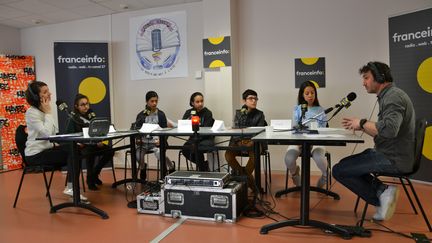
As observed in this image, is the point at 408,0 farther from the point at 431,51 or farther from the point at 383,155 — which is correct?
the point at 383,155

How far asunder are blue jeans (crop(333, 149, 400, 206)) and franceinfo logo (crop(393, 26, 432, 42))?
6.30 feet

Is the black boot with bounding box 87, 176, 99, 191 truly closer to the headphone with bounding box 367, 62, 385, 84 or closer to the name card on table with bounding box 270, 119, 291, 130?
the name card on table with bounding box 270, 119, 291, 130

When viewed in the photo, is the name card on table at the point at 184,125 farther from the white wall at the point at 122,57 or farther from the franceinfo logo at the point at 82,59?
the franceinfo logo at the point at 82,59

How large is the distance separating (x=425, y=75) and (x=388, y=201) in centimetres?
188

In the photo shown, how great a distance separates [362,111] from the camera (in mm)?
4035

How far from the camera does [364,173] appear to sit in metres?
2.30

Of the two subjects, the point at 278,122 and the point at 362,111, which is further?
the point at 362,111

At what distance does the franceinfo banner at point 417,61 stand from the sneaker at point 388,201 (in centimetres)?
153

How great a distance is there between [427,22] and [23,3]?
17.2 feet

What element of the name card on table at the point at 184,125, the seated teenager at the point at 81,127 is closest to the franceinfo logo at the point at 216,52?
the name card on table at the point at 184,125

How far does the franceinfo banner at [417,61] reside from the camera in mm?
3434

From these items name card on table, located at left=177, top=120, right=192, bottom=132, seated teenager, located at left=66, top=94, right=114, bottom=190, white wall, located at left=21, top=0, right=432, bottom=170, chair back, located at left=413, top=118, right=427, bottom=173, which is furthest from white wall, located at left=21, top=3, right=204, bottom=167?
chair back, located at left=413, top=118, right=427, bottom=173


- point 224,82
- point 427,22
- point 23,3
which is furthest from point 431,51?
point 23,3

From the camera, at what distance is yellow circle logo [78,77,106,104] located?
4980mm
